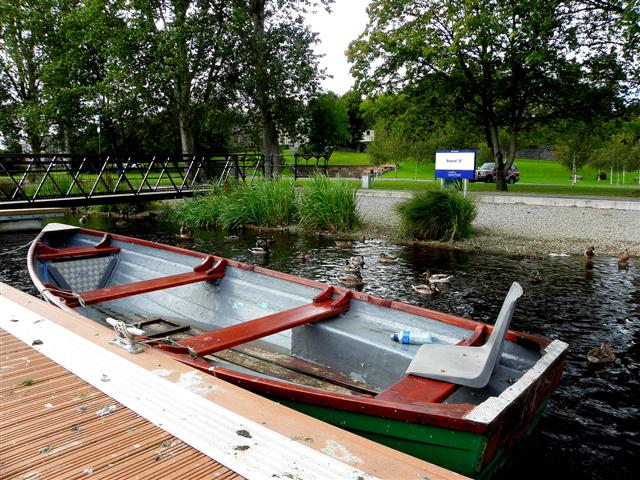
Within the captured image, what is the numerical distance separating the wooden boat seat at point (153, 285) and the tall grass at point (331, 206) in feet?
30.1

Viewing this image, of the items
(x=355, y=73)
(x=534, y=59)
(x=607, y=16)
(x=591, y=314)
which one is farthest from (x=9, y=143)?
(x=591, y=314)

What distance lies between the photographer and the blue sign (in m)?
17.6

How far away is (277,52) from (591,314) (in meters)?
18.8

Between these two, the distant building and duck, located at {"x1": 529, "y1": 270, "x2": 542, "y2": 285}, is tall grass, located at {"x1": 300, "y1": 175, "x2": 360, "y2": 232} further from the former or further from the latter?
the distant building

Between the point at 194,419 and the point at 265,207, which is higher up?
the point at 265,207

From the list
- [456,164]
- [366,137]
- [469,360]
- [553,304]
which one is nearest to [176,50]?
[456,164]

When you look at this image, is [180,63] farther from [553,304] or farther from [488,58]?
[553,304]

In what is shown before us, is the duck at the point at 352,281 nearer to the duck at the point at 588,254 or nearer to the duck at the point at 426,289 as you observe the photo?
the duck at the point at 426,289

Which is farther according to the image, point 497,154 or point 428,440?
point 497,154

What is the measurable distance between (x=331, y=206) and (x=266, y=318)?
11.1 m

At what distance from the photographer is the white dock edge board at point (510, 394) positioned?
2.68 m

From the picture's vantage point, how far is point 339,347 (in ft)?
15.7

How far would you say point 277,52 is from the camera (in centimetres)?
2267

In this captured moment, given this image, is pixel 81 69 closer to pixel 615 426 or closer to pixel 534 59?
pixel 534 59
